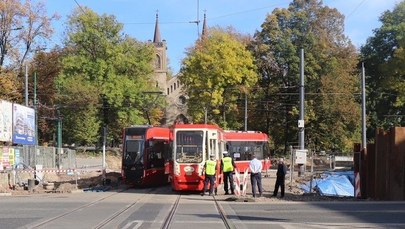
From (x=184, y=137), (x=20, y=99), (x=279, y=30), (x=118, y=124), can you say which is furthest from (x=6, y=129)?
(x=279, y=30)

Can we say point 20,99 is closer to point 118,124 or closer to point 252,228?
point 118,124

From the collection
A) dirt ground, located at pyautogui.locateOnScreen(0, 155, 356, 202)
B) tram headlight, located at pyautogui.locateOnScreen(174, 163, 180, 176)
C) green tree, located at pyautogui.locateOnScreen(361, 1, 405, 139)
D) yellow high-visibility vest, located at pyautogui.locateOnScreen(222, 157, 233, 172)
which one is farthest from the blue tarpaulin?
green tree, located at pyautogui.locateOnScreen(361, 1, 405, 139)

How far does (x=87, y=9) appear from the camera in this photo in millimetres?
68938

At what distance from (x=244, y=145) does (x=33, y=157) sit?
56.6 feet

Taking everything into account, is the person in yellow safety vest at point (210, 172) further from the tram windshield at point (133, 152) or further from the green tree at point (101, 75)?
the green tree at point (101, 75)

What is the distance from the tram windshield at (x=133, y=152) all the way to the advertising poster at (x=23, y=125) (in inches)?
323

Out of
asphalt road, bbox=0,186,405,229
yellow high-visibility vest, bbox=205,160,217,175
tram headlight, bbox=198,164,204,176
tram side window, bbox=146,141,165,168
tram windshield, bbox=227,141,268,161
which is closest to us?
asphalt road, bbox=0,186,405,229

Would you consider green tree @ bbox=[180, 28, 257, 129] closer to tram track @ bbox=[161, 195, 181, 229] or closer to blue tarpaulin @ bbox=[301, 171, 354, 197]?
blue tarpaulin @ bbox=[301, 171, 354, 197]

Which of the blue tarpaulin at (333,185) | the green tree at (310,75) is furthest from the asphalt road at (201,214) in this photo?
the green tree at (310,75)

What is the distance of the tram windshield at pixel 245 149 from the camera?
4416cm

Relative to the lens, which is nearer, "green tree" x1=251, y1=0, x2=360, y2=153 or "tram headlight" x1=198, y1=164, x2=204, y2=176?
"tram headlight" x1=198, y1=164, x2=204, y2=176

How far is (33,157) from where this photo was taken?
3597 centimetres

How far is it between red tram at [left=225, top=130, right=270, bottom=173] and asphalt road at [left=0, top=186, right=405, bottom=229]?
889 inches

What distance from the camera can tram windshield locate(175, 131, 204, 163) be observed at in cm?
2559
